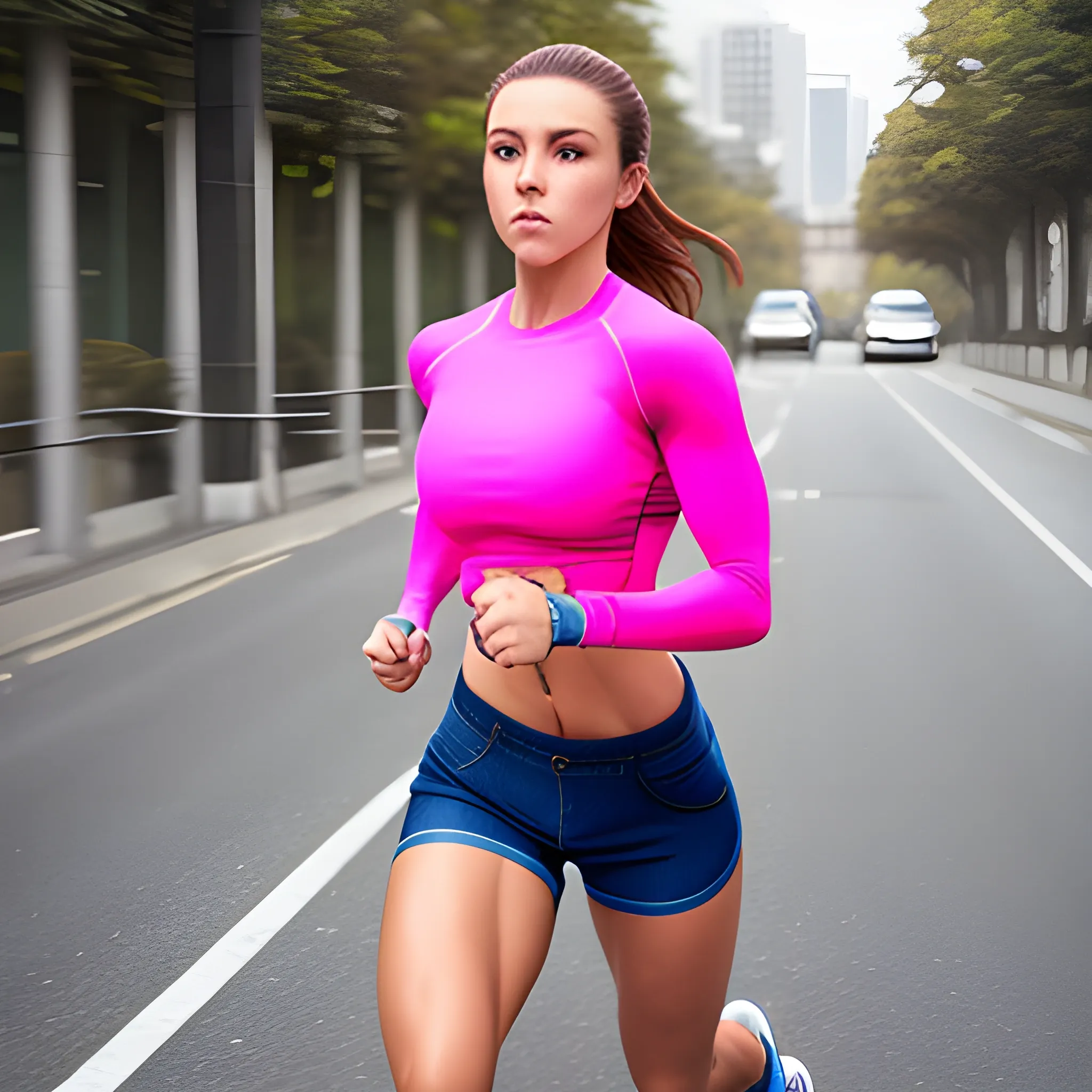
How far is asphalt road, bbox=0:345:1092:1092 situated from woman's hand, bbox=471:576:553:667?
6.63ft

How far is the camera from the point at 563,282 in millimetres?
2750

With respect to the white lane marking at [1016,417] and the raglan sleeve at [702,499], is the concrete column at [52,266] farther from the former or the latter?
the white lane marking at [1016,417]

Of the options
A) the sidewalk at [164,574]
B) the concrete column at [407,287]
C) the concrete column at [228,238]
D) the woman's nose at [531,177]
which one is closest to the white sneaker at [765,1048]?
the woman's nose at [531,177]

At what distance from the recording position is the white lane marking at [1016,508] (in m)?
13.8

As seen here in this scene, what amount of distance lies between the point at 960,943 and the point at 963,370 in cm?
6046

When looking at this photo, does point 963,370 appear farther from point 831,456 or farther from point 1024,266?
point 831,456

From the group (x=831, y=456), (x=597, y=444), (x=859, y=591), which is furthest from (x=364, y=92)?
(x=597, y=444)

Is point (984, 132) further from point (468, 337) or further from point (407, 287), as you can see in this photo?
point (468, 337)

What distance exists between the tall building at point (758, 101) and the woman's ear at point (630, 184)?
2.43 meters

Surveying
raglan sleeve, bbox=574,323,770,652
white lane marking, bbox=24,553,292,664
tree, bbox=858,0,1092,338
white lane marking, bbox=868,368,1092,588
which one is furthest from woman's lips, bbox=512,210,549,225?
tree, bbox=858,0,1092,338

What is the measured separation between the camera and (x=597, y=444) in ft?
8.55

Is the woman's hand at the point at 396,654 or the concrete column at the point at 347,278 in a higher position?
the concrete column at the point at 347,278

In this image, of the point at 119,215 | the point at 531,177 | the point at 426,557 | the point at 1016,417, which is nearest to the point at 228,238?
the point at 119,215

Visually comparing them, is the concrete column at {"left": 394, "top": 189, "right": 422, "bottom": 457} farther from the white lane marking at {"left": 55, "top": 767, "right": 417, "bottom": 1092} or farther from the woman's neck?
the woman's neck
